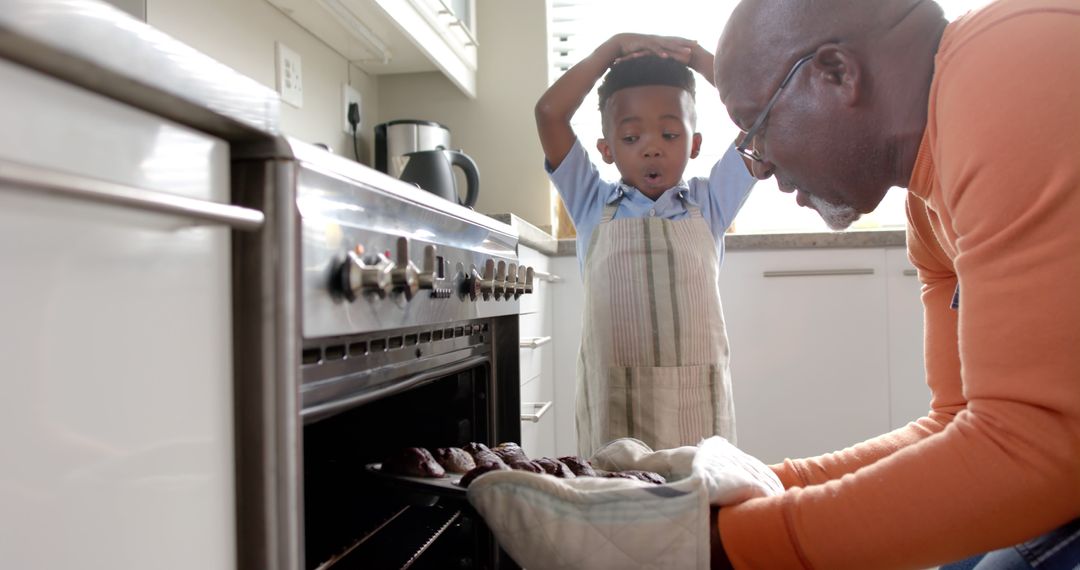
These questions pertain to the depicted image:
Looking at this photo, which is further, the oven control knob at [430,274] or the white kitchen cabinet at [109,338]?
the oven control knob at [430,274]

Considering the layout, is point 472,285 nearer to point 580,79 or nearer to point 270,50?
point 580,79

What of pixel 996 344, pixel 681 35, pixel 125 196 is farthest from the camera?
pixel 681 35

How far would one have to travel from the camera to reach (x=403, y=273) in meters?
0.60

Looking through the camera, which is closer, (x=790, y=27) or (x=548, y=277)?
(x=790, y=27)

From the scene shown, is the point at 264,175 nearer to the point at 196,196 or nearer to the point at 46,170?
the point at 196,196

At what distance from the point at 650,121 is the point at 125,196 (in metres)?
1.19

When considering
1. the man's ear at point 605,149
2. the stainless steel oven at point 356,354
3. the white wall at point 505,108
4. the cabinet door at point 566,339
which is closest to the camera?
the stainless steel oven at point 356,354

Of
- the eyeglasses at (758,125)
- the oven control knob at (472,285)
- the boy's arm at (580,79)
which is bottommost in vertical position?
the oven control knob at (472,285)

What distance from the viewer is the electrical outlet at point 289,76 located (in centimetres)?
159

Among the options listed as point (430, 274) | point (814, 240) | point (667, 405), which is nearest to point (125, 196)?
point (430, 274)

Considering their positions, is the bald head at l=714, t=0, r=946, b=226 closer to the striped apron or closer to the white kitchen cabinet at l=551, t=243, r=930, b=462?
the striped apron

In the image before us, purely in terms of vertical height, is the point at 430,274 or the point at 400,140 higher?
the point at 400,140

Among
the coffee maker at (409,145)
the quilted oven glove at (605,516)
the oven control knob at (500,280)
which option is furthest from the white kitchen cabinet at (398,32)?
the quilted oven glove at (605,516)

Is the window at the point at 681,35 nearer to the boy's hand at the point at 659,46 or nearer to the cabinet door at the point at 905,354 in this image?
the cabinet door at the point at 905,354
